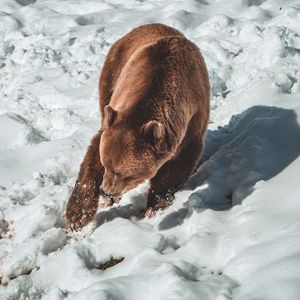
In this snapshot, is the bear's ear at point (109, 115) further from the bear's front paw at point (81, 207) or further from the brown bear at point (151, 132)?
the bear's front paw at point (81, 207)

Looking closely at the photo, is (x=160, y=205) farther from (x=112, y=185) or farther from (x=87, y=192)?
(x=112, y=185)

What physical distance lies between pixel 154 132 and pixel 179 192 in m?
1.35

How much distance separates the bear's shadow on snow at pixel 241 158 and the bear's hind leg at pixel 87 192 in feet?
2.23

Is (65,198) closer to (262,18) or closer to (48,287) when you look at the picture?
(48,287)

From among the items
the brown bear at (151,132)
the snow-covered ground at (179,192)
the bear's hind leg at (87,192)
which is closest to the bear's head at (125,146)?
the brown bear at (151,132)

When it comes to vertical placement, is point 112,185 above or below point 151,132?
below

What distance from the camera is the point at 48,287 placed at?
400 cm

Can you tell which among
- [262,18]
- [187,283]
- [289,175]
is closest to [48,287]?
[187,283]

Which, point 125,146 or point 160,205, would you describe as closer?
point 125,146

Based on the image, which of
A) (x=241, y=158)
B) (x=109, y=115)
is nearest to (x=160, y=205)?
(x=241, y=158)

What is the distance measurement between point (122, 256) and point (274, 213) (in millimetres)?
1179

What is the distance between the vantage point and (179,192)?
17.7 feet

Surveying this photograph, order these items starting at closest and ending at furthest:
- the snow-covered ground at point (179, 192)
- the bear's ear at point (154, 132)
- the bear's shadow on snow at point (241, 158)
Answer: the snow-covered ground at point (179, 192), the bear's ear at point (154, 132), the bear's shadow on snow at point (241, 158)

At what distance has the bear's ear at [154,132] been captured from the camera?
13.5 feet
